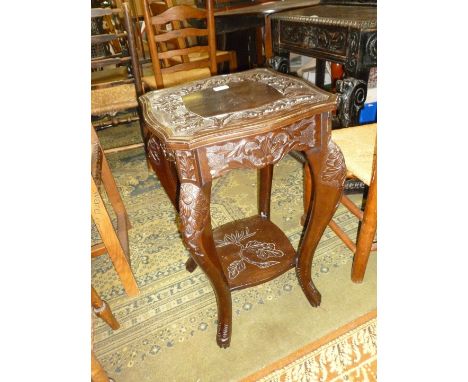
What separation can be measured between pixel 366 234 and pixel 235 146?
0.75 meters

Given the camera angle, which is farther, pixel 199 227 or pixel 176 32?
pixel 176 32

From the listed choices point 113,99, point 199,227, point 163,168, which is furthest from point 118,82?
point 199,227

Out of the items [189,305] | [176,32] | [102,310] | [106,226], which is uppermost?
[176,32]

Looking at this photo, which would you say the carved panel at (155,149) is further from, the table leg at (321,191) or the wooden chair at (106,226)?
the table leg at (321,191)

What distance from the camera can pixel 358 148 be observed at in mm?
1332

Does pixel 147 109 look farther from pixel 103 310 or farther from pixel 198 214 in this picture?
pixel 103 310

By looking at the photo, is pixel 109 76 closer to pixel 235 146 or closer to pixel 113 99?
pixel 113 99

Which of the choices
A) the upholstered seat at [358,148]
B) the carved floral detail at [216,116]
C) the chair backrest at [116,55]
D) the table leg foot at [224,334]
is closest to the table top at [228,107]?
the carved floral detail at [216,116]

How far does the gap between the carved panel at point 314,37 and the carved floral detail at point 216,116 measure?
671 millimetres

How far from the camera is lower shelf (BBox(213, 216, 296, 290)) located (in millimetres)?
1274

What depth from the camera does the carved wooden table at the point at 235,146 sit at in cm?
86

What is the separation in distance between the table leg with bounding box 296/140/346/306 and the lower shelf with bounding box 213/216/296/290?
92 millimetres

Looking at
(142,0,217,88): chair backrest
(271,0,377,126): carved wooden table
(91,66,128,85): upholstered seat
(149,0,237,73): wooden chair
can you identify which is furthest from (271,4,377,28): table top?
(91,66,128,85): upholstered seat
